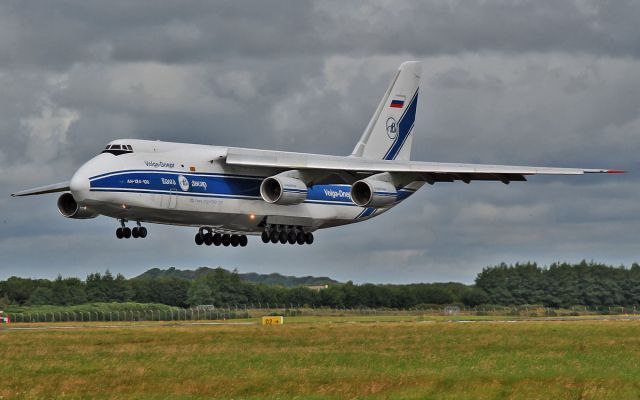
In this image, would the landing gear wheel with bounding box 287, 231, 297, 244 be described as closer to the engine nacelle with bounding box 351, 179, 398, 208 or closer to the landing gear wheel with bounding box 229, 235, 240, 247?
the landing gear wheel with bounding box 229, 235, 240, 247

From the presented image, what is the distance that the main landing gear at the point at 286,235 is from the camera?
163 feet

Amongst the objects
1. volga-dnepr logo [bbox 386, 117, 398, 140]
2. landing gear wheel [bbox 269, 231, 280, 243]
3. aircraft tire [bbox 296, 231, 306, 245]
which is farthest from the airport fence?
landing gear wheel [bbox 269, 231, 280, 243]

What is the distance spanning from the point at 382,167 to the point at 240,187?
233 inches

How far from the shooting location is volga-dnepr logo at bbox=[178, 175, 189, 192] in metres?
45.0

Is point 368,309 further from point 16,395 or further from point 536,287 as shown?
point 16,395

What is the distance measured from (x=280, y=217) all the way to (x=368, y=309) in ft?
127

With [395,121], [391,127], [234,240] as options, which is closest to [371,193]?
[234,240]

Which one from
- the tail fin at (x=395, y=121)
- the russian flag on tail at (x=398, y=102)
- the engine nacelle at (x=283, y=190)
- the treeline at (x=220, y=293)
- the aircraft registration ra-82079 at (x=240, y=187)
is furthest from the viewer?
the treeline at (x=220, y=293)

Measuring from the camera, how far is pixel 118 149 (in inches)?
1731

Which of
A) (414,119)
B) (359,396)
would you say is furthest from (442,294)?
(359,396)

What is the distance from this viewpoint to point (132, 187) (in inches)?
1705

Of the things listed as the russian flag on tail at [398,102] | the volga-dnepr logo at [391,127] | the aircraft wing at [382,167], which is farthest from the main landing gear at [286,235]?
the russian flag on tail at [398,102]

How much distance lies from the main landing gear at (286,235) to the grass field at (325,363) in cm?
408

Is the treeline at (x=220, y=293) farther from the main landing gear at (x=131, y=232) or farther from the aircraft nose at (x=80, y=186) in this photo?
the aircraft nose at (x=80, y=186)
